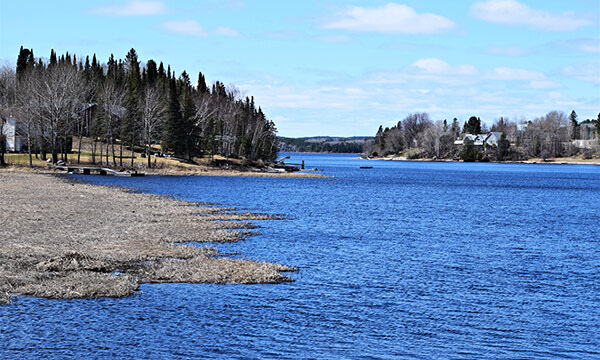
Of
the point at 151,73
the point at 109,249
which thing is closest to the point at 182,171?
the point at 109,249

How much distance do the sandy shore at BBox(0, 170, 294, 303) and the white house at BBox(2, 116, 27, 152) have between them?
65.8m

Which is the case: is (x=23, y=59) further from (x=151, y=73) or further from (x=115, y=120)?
(x=115, y=120)

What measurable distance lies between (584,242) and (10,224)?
31.9 meters

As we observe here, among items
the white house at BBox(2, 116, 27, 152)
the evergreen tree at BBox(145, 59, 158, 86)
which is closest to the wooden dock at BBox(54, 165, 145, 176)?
the white house at BBox(2, 116, 27, 152)

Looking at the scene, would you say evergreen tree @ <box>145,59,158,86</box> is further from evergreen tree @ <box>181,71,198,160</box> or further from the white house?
the white house

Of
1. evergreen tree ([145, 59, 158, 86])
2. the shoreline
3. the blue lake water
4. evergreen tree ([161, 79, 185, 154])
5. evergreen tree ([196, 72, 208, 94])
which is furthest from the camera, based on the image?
evergreen tree ([196, 72, 208, 94])

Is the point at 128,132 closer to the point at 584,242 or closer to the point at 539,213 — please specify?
the point at 539,213

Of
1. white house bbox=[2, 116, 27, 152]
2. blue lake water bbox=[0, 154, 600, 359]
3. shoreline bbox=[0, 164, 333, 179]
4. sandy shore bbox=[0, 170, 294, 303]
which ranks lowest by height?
blue lake water bbox=[0, 154, 600, 359]

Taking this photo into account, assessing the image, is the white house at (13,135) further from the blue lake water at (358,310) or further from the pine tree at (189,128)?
the blue lake water at (358,310)

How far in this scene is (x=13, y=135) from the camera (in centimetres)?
10531

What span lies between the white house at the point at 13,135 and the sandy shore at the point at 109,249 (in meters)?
65.8

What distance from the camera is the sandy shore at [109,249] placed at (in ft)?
67.1

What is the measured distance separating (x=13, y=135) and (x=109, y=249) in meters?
89.3

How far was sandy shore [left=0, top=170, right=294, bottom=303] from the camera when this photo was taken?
67.1ft
